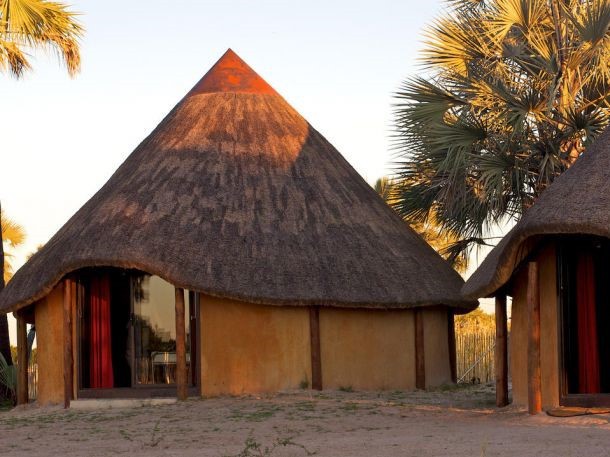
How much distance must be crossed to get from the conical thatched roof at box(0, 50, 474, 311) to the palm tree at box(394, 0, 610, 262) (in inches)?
52.1

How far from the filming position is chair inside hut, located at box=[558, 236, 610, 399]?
13.2 metres

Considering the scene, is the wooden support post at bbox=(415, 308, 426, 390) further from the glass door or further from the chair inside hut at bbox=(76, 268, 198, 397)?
the glass door

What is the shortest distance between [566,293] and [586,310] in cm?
31

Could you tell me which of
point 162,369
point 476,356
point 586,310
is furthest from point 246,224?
point 476,356

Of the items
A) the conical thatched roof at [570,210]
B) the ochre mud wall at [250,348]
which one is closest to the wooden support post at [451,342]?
the ochre mud wall at [250,348]

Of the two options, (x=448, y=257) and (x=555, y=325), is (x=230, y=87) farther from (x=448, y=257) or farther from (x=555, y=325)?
(x=555, y=325)

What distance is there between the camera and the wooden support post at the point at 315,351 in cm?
1700

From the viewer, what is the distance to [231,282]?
1644cm

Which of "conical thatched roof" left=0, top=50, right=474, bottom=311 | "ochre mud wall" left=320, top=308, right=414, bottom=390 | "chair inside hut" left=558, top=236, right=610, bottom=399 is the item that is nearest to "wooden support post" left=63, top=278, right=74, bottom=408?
"conical thatched roof" left=0, top=50, right=474, bottom=311

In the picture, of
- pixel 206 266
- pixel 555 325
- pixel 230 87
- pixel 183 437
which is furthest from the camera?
pixel 230 87

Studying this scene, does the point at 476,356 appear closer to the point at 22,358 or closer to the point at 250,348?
the point at 250,348

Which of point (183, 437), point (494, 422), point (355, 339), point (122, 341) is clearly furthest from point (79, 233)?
point (494, 422)

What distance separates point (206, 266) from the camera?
1652 centimetres

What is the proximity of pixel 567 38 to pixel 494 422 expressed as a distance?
7.98 metres
